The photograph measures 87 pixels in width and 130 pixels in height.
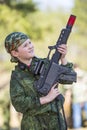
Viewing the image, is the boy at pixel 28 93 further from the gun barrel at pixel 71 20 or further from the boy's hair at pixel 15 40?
the gun barrel at pixel 71 20

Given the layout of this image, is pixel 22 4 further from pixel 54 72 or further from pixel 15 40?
pixel 54 72

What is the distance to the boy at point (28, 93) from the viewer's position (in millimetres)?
4094

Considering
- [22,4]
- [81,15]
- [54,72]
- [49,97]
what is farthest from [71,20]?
[81,15]

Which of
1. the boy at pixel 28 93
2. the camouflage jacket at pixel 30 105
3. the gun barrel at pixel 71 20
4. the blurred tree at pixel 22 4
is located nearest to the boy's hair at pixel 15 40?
the boy at pixel 28 93

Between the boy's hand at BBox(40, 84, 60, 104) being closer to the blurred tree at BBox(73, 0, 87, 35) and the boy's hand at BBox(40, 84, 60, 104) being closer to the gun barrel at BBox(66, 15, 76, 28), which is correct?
the gun barrel at BBox(66, 15, 76, 28)

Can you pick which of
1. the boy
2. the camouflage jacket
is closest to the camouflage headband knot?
the boy

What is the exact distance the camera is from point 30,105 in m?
4.09

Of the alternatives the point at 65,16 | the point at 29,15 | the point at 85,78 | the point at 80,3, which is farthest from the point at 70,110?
the point at 80,3

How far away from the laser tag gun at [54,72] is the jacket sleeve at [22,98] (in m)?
0.09

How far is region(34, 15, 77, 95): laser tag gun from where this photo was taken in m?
4.06

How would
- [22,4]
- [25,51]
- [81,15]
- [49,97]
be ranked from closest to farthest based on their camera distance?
[49,97]
[25,51]
[22,4]
[81,15]

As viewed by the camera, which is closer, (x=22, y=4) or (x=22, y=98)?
(x=22, y=98)

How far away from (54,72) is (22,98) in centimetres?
29

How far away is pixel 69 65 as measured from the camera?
4.24 metres
